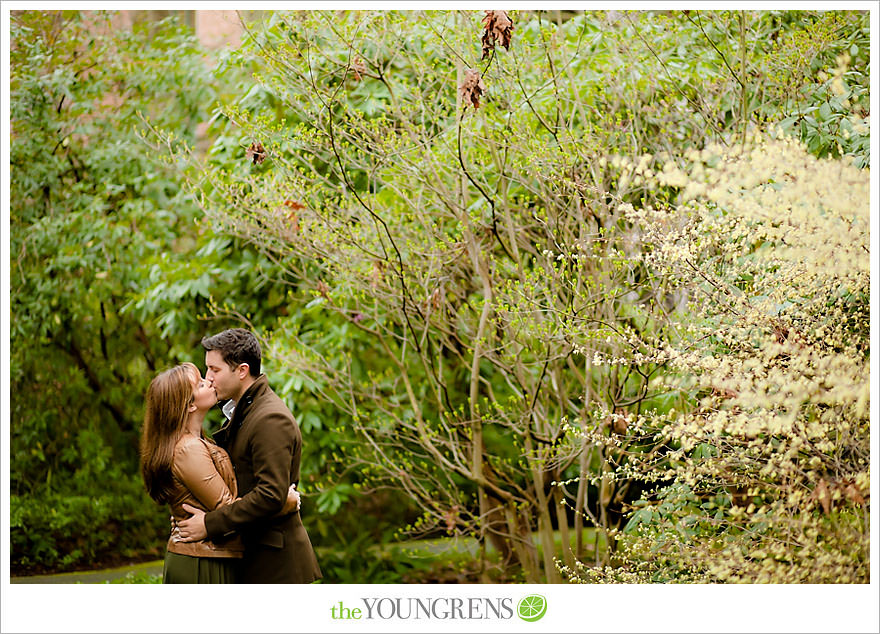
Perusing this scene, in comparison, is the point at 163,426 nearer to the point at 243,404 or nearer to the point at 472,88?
the point at 243,404

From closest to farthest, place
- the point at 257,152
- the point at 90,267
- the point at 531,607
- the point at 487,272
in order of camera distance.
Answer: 1. the point at 531,607
2. the point at 257,152
3. the point at 487,272
4. the point at 90,267

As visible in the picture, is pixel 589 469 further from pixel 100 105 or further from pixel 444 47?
pixel 100 105

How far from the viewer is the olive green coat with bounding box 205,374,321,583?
2201 mm

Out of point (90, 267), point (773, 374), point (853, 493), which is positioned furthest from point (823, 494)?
point (90, 267)

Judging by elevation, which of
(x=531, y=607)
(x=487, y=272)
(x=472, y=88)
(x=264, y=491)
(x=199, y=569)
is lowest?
(x=531, y=607)

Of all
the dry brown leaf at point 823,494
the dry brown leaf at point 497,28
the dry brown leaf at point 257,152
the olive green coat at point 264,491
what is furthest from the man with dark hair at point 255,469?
the dry brown leaf at point 823,494

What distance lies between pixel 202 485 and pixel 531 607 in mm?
1192

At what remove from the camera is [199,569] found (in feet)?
7.62

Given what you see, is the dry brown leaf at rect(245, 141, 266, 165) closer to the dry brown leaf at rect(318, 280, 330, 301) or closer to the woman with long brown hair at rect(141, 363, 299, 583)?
the dry brown leaf at rect(318, 280, 330, 301)

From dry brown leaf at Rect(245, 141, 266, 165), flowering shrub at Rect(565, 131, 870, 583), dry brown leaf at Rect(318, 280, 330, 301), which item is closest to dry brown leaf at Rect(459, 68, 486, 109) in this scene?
flowering shrub at Rect(565, 131, 870, 583)

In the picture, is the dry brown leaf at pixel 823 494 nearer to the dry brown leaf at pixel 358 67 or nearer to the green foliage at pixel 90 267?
the dry brown leaf at pixel 358 67

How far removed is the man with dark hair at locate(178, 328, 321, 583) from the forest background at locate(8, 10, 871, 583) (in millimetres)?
952

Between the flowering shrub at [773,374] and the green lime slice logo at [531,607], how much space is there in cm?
37

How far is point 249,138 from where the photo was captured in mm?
3648
